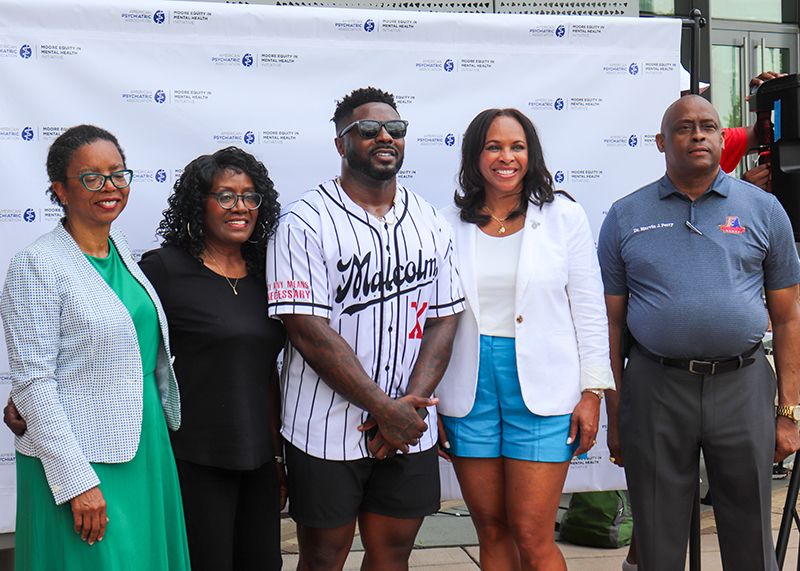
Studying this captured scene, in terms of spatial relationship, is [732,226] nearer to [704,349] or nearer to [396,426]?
[704,349]

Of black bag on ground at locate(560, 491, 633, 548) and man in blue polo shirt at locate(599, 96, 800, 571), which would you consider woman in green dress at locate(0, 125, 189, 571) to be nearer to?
man in blue polo shirt at locate(599, 96, 800, 571)

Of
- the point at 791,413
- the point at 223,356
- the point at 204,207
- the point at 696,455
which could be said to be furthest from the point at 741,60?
the point at 223,356

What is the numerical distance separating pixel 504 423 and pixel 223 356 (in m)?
1.03

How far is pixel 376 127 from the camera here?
8.53 feet

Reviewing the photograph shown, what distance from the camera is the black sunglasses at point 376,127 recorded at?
8.52 ft

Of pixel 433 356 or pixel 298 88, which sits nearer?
pixel 433 356

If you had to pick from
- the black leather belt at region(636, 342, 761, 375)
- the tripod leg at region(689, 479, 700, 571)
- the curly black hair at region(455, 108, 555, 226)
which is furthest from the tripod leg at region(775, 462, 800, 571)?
the curly black hair at region(455, 108, 555, 226)

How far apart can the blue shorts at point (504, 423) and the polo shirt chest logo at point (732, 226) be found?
2.97 ft

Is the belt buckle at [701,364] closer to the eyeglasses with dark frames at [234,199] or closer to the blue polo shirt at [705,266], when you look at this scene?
the blue polo shirt at [705,266]

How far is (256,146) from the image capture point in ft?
11.4

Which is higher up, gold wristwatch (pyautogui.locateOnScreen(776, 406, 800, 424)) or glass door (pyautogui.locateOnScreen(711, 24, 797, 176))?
glass door (pyautogui.locateOnScreen(711, 24, 797, 176))

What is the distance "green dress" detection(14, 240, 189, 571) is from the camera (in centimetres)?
215

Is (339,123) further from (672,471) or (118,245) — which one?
(672,471)

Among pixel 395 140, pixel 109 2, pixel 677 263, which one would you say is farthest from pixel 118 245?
pixel 677 263
